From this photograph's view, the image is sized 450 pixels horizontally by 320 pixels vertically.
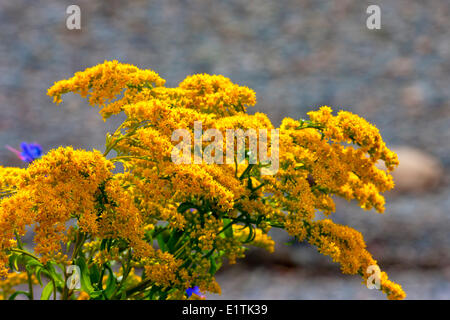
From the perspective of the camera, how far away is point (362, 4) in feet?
14.6

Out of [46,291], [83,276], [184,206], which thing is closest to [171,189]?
[184,206]

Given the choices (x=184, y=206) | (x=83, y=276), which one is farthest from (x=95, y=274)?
(x=184, y=206)

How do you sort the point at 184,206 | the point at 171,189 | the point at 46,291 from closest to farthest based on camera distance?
1. the point at 171,189
2. the point at 184,206
3. the point at 46,291

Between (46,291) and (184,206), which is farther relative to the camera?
(46,291)

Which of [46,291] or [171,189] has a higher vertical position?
[171,189]

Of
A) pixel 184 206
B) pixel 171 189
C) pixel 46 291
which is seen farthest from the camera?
pixel 46 291

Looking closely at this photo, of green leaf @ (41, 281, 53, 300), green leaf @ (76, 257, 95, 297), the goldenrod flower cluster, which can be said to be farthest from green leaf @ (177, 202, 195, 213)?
green leaf @ (41, 281, 53, 300)

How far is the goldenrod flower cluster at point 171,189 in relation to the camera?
95 cm

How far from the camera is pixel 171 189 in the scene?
1012 mm

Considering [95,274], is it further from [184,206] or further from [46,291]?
[184,206]

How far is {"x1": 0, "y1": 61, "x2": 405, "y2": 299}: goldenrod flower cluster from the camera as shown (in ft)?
3.12

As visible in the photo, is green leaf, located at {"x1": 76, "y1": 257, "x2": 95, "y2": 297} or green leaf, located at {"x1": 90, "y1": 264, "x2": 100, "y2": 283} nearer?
green leaf, located at {"x1": 76, "y1": 257, "x2": 95, "y2": 297}

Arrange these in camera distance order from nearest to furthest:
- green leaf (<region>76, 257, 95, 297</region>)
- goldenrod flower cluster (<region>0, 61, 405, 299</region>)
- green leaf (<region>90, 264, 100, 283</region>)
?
goldenrod flower cluster (<region>0, 61, 405, 299</region>) < green leaf (<region>76, 257, 95, 297</region>) < green leaf (<region>90, 264, 100, 283</region>)

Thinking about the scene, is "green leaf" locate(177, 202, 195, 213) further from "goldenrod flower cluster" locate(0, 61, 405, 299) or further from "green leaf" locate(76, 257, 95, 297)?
"green leaf" locate(76, 257, 95, 297)
